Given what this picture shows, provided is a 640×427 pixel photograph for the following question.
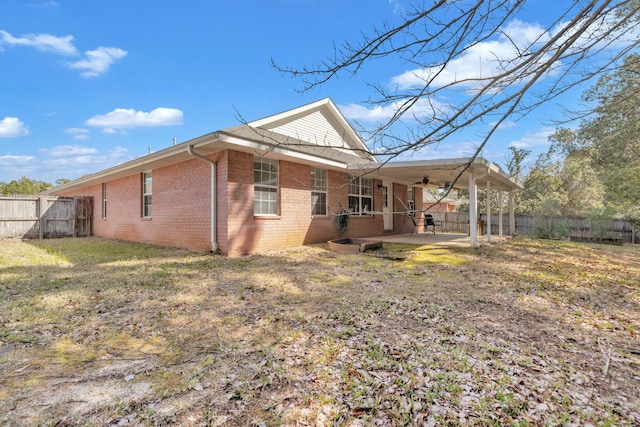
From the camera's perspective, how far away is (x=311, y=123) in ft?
41.0

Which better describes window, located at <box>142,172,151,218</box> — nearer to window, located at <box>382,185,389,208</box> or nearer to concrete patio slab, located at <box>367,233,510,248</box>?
concrete patio slab, located at <box>367,233,510,248</box>

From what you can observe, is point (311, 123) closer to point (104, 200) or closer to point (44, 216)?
point (104, 200)

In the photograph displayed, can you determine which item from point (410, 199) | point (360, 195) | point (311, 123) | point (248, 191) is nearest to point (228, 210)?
point (248, 191)

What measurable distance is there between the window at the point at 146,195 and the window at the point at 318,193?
5.93 metres

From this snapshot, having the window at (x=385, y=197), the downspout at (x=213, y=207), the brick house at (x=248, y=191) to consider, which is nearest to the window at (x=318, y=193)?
the brick house at (x=248, y=191)

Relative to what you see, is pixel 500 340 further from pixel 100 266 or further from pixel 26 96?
pixel 26 96

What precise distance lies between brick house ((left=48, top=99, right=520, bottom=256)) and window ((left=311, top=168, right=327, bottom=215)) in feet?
0.11

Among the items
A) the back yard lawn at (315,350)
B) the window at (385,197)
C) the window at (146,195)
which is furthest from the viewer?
the window at (385,197)

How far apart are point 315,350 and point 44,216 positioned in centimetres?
1665

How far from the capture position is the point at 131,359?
2.71 m

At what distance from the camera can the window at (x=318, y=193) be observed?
33.7 feet

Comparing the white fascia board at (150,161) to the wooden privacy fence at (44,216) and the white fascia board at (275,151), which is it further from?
the wooden privacy fence at (44,216)

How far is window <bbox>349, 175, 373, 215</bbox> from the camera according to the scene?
38.2 ft

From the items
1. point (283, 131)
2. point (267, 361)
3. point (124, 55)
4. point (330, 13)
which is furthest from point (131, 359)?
point (124, 55)
